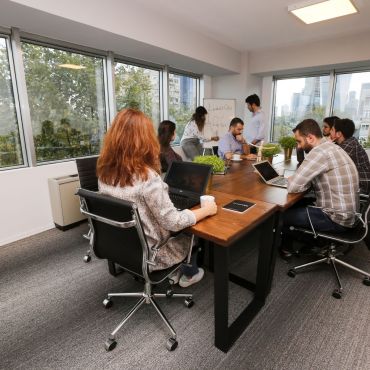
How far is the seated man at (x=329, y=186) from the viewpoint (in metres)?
1.91

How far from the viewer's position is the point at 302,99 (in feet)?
17.9

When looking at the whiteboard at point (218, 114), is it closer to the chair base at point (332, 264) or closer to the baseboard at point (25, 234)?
the baseboard at point (25, 234)

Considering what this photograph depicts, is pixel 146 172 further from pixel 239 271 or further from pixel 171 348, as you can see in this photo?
pixel 239 271

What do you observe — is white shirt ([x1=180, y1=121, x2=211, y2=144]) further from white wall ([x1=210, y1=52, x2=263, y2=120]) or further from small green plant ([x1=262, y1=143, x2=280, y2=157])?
small green plant ([x1=262, y1=143, x2=280, y2=157])

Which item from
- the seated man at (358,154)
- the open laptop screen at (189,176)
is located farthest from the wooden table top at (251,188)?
the seated man at (358,154)

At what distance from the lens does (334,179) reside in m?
1.92

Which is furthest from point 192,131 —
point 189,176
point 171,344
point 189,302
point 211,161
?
point 171,344

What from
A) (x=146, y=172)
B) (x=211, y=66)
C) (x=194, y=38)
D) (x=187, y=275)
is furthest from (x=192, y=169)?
(x=211, y=66)

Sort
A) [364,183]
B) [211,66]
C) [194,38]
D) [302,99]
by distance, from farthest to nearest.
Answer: [302,99] < [211,66] < [194,38] < [364,183]

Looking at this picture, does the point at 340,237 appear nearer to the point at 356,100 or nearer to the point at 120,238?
the point at 120,238

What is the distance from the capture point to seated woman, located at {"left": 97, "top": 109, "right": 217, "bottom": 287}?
4.23 ft

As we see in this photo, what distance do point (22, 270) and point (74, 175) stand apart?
129 centimetres

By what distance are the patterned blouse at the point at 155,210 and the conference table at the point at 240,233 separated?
4.7 inches

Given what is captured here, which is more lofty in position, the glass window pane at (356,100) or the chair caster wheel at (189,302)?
the glass window pane at (356,100)
